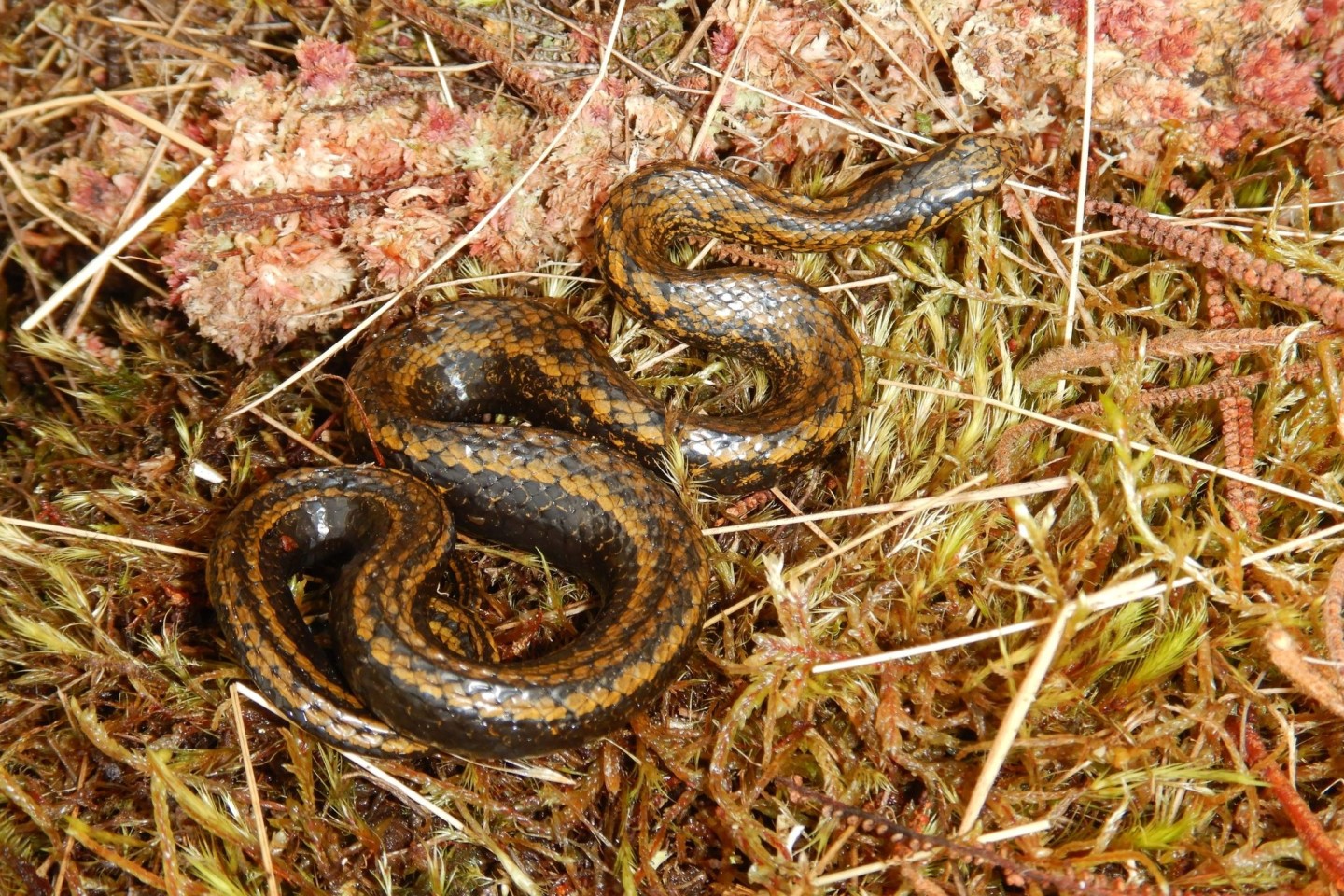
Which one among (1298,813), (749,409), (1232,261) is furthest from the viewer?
(749,409)

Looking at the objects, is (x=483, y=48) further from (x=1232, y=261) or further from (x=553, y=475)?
(x=1232, y=261)

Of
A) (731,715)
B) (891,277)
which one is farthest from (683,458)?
(891,277)

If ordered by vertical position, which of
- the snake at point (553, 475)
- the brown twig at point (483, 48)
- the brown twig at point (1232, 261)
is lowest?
the snake at point (553, 475)

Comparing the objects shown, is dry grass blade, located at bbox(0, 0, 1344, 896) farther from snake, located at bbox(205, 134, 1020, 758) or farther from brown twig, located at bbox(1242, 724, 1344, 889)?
snake, located at bbox(205, 134, 1020, 758)

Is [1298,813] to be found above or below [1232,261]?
below

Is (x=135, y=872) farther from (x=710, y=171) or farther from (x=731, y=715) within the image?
(x=710, y=171)

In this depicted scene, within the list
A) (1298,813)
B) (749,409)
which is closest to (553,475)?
(749,409)

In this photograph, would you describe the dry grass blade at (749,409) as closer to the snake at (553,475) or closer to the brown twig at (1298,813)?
the brown twig at (1298,813)

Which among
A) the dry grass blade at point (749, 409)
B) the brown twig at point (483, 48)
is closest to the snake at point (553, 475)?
the dry grass blade at point (749, 409)

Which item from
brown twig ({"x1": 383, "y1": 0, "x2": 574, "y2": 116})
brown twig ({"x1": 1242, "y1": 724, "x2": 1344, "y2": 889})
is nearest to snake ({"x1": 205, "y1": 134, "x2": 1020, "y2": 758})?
brown twig ({"x1": 383, "y1": 0, "x2": 574, "y2": 116})

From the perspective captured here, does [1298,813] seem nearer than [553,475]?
Yes
